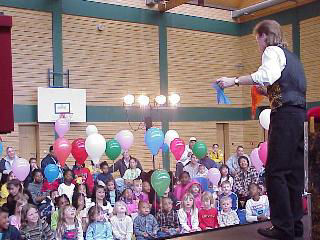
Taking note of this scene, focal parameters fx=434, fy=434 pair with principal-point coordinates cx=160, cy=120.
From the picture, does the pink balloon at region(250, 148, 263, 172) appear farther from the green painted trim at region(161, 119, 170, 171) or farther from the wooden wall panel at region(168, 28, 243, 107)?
the wooden wall panel at region(168, 28, 243, 107)

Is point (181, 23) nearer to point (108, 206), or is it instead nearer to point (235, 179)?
point (235, 179)

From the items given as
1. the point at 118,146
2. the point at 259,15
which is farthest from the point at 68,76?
the point at 259,15

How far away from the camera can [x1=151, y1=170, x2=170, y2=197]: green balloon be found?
608 cm

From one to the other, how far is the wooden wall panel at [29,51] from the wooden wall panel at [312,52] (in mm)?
6851

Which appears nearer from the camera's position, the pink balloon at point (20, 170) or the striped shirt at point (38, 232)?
the striped shirt at point (38, 232)

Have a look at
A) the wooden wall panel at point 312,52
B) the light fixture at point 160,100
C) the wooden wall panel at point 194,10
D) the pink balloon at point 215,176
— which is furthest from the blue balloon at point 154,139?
the wooden wall panel at point 312,52

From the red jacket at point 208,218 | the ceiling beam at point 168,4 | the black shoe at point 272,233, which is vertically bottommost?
the red jacket at point 208,218

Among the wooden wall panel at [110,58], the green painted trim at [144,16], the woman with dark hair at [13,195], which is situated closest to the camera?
the woman with dark hair at [13,195]

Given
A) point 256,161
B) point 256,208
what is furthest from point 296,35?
point 256,208

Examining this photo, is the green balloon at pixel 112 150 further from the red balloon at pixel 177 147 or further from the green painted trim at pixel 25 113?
the green painted trim at pixel 25 113

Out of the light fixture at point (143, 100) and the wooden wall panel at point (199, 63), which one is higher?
the wooden wall panel at point (199, 63)

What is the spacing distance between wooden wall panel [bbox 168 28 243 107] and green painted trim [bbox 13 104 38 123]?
403 cm

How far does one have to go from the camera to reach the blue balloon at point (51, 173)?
22.2 ft

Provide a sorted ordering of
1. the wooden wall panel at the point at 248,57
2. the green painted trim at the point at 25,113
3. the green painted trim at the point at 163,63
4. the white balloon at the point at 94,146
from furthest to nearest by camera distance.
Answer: the wooden wall panel at the point at 248,57, the green painted trim at the point at 163,63, the green painted trim at the point at 25,113, the white balloon at the point at 94,146
